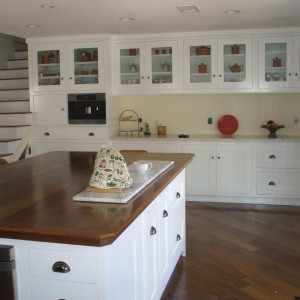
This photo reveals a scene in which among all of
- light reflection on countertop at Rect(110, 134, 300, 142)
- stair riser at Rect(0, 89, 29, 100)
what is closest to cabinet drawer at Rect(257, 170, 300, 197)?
light reflection on countertop at Rect(110, 134, 300, 142)

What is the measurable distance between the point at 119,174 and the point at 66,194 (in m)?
0.31

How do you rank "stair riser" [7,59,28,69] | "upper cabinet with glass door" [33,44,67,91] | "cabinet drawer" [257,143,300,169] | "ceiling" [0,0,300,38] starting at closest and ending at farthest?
"ceiling" [0,0,300,38] → "cabinet drawer" [257,143,300,169] → "upper cabinet with glass door" [33,44,67,91] → "stair riser" [7,59,28,69]

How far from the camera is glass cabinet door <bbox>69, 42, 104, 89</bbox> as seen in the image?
17.7 ft

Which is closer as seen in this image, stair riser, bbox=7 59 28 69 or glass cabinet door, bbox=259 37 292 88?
glass cabinet door, bbox=259 37 292 88

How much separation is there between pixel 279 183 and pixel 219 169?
2.50 feet

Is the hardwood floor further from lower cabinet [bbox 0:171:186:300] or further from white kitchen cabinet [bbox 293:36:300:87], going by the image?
white kitchen cabinet [bbox 293:36:300:87]

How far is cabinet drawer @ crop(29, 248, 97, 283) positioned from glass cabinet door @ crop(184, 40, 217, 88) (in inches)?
158

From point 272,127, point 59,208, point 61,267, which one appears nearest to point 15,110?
point 272,127

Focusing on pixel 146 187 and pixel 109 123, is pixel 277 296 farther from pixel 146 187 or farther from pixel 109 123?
pixel 109 123

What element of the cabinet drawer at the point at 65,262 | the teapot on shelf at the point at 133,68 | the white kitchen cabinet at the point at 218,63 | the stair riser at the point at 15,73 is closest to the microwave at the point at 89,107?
the teapot on shelf at the point at 133,68

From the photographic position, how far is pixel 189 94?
18.9 feet

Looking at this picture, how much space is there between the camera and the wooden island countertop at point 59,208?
1.60 m

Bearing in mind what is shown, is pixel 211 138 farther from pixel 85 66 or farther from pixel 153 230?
pixel 153 230

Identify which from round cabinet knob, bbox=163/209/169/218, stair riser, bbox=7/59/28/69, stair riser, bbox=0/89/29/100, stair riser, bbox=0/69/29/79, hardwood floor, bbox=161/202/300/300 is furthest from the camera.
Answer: stair riser, bbox=7/59/28/69
